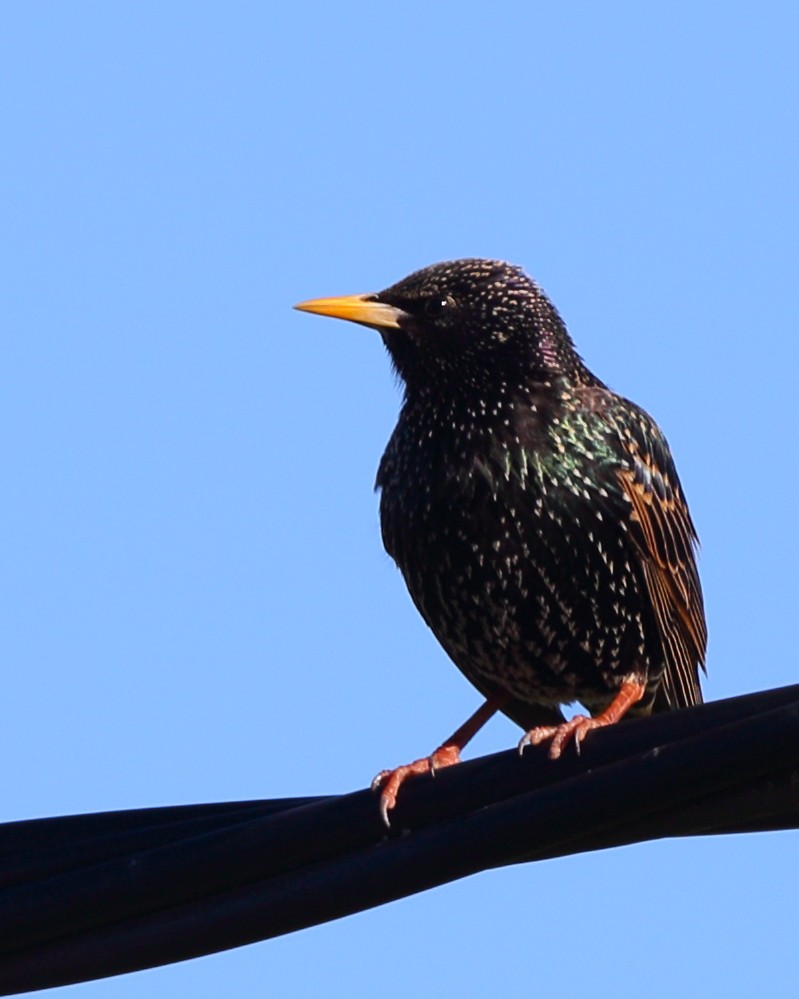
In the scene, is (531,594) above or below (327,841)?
above

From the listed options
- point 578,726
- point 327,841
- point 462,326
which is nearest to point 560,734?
point 578,726

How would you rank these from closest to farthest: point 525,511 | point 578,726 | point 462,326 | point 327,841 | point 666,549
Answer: point 327,841
point 578,726
point 525,511
point 666,549
point 462,326

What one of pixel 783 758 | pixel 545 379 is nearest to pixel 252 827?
pixel 783 758

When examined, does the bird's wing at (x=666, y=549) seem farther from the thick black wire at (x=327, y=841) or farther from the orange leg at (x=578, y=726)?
the thick black wire at (x=327, y=841)

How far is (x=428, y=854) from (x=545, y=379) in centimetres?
276

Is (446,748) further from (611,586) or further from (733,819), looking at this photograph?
(733,819)

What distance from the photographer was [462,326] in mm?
5723

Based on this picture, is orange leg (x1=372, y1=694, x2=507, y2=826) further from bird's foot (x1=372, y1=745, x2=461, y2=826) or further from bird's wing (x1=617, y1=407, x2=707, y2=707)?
bird's wing (x1=617, y1=407, x2=707, y2=707)

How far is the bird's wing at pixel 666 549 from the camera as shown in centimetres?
543

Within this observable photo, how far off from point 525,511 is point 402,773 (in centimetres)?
108

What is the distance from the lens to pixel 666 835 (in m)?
2.95

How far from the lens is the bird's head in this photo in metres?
5.66

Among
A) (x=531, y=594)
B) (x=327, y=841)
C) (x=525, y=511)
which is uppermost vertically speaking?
(x=525, y=511)

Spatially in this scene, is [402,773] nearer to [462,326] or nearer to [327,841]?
[327,841]
